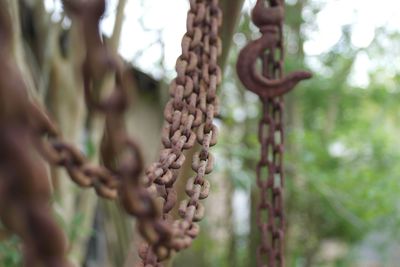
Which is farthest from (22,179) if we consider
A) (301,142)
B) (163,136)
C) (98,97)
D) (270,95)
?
(301,142)

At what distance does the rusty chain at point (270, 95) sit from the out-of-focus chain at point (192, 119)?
0.58 ft

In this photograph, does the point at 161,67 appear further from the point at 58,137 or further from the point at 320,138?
the point at 58,137

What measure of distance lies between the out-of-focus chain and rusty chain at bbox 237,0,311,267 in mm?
178

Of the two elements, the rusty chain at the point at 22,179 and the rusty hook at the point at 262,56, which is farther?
the rusty hook at the point at 262,56

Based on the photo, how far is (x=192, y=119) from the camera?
73 cm

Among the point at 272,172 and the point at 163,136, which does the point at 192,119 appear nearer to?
the point at 163,136

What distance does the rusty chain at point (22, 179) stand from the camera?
0.34 metres

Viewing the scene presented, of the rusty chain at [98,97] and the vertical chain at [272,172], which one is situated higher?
the rusty chain at [98,97]

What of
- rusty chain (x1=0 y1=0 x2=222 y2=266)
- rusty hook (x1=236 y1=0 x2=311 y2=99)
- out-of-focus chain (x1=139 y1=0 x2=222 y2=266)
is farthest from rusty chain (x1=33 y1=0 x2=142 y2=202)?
rusty hook (x1=236 y1=0 x2=311 y2=99)

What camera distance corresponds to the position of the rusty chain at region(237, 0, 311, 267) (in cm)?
101

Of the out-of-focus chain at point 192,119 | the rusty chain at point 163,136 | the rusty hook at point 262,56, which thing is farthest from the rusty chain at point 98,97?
the rusty hook at point 262,56

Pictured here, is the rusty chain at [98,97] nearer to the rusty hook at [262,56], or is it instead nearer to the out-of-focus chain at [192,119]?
the out-of-focus chain at [192,119]

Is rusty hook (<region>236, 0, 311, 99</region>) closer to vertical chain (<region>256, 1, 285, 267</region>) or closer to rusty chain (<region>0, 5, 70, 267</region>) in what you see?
vertical chain (<region>256, 1, 285, 267</region>)

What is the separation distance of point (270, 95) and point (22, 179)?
0.73 m
